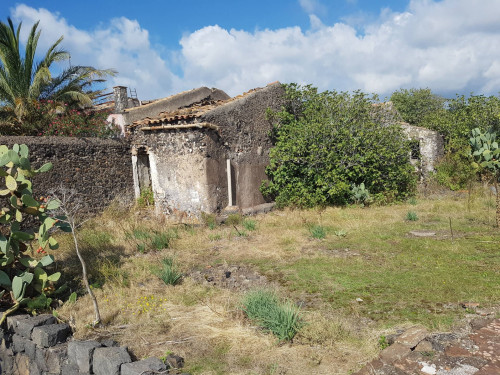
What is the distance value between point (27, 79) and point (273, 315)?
14.2 meters

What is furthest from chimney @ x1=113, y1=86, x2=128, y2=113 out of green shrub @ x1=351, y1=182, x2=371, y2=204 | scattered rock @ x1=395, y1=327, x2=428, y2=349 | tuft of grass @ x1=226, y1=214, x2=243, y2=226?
scattered rock @ x1=395, y1=327, x2=428, y2=349

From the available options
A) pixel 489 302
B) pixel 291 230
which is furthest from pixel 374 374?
pixel 291 230

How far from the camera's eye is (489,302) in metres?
4.76

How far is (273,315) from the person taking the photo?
13.9ft

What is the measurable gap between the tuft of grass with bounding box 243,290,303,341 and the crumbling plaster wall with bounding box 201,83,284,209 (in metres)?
6.79

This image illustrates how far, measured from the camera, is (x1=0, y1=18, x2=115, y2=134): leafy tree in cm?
1323

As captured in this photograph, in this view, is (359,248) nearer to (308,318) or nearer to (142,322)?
(308,318)

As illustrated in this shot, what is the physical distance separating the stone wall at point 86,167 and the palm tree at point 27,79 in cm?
349

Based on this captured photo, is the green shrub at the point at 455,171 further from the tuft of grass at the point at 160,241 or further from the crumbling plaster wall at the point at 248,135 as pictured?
the tuft of grass at the point at 160,241

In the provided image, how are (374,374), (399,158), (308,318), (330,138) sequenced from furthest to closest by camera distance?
(399,158), (330,138), (308,318), (374,374)

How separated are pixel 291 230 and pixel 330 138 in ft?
14.0

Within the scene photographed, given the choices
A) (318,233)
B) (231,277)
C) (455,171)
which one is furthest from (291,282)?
(455,171)

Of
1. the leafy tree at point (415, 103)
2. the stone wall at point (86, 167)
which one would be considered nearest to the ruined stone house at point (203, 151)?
the stone wall at point (86, 167)

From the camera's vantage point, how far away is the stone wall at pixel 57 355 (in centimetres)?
361
